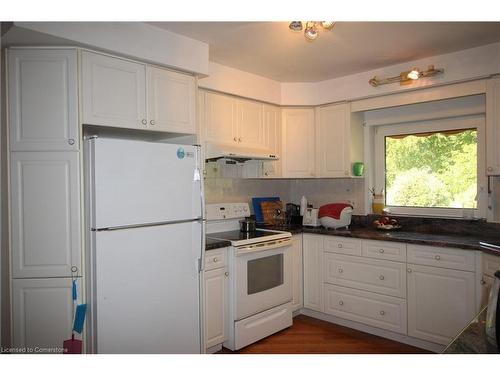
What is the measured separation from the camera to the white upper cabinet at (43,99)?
2.12 m

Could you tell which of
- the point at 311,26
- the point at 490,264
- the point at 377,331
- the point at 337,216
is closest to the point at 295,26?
the point at 311,26

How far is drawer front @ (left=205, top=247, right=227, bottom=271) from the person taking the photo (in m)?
2.76

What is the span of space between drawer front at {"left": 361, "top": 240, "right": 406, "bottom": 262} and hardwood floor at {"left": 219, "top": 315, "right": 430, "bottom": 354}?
0.70 m

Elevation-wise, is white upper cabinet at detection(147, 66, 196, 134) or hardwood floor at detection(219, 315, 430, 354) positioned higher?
white upper cabinet at detection(147, 66, 196, 134)

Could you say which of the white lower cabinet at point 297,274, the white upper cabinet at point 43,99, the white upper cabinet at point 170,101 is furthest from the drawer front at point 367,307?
the white upper cabinet at point 43,99

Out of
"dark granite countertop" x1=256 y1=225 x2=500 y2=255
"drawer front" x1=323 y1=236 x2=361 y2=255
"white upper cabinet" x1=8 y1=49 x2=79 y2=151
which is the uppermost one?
"white upper cabinet" x1=8 y1=49 x2=79 y2=151

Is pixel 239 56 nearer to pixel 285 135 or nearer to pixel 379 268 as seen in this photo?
pixel 285 135

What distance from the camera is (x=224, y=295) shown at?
2881 millimetres

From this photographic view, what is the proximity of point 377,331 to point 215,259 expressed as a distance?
161cm

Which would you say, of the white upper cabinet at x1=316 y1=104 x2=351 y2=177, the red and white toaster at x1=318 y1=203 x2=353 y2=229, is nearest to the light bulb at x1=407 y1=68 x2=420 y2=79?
the white upper cabinet at x1=316 y1=104 x2=351 y2=177

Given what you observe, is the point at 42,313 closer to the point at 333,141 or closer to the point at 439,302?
the point at 439,302

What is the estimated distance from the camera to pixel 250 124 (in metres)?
3.57

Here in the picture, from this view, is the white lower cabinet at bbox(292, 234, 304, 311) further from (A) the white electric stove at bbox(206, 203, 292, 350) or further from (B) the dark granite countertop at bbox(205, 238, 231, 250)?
(B) the dark granite countertop at bbox(205, 238, 231, 250)

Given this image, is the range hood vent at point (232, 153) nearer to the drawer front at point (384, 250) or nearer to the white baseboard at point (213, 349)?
the drawer front at point (384, 250)
